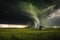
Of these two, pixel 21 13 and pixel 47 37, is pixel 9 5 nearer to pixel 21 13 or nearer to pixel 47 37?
pixel 21 13

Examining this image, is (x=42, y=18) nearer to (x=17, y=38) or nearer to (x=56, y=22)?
(x=56, y=22)

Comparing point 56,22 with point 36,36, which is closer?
point 36,36

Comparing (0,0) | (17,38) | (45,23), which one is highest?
(0,0)

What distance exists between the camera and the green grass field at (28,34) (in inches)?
227

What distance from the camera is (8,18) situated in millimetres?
6133

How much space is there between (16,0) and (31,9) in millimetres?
700

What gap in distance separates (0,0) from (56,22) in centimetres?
239

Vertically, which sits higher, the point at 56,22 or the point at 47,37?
the point at 56,22

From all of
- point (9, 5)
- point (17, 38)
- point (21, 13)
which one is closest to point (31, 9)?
point (21, 13)

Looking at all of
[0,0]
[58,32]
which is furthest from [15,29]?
[58,32]

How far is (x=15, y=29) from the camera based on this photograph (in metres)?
6.08

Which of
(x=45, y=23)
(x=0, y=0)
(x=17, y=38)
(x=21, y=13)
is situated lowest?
(x=17, y=38)

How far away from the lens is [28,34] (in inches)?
234

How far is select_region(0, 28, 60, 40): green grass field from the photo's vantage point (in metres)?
5.77
